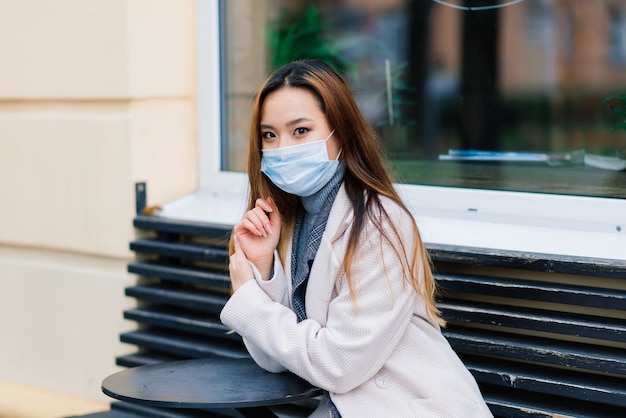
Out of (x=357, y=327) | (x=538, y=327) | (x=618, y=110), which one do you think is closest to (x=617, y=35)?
(x=618, y=110)

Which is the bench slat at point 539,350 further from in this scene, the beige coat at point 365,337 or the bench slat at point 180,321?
the bench slat at point 180,321

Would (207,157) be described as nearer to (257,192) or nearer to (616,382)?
(257,192)

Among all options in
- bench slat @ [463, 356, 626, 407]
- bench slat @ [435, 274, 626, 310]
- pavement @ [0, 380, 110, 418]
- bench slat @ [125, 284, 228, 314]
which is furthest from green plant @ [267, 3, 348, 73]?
pavement @ [0, 380, 110, 418]

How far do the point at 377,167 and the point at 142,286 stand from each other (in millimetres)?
1666

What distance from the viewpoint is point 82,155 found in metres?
3.98

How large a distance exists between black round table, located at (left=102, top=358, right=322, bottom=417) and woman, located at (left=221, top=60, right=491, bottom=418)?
53 millimetres

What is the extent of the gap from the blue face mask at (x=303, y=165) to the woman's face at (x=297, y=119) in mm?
19

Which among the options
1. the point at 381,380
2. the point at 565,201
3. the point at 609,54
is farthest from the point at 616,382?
the point at 609,54

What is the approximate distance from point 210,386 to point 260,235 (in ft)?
1.43

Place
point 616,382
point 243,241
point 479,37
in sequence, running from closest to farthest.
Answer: point 243,241 → point 616,382 → point 479,37

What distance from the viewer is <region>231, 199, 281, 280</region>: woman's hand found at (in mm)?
2590

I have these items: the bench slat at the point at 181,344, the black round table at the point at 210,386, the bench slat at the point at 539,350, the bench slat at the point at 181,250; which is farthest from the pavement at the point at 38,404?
the bench slat at the point at 539,350

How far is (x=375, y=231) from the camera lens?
7.86ft

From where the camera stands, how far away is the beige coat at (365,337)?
2.34 m
